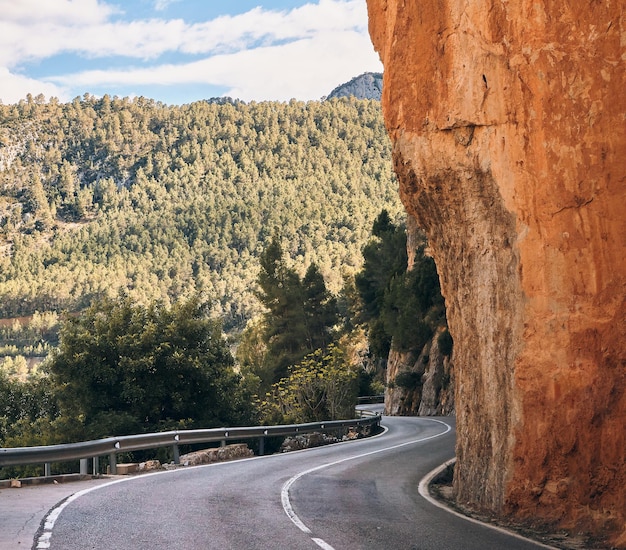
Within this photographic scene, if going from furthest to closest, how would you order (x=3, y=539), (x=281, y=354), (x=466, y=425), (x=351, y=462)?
1. (x=281, y=354)
2. (x=351, y=462)
3. (x=466, y=425)
4. (x=3, y=539)

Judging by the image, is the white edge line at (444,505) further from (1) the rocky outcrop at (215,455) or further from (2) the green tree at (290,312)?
(2) the green tree at (290,312)

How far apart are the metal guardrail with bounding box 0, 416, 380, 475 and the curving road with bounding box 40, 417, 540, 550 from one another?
121cm

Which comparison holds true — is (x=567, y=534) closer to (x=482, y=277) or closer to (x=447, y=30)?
(x=482, y=277)

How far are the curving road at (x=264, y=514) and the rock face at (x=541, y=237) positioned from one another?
56.4 inches

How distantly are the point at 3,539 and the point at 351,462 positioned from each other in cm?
1236

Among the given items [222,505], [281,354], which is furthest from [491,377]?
[281,354]

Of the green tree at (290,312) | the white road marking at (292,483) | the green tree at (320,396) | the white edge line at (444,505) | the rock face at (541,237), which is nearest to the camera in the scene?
the white road marking at (292,483)

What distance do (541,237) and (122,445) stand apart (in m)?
10.1

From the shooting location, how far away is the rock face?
11453mm

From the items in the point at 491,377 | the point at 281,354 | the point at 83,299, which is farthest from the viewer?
the point at 83,299

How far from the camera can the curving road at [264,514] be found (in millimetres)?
9316

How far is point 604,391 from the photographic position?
11359mm

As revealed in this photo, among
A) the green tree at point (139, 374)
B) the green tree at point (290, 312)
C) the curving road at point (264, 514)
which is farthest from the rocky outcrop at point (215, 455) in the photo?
the green tree at point (290, 312)

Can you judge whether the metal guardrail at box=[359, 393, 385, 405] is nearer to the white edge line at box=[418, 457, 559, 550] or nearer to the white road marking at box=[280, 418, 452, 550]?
the white road marking at box=[280, 418, 452, 550]
